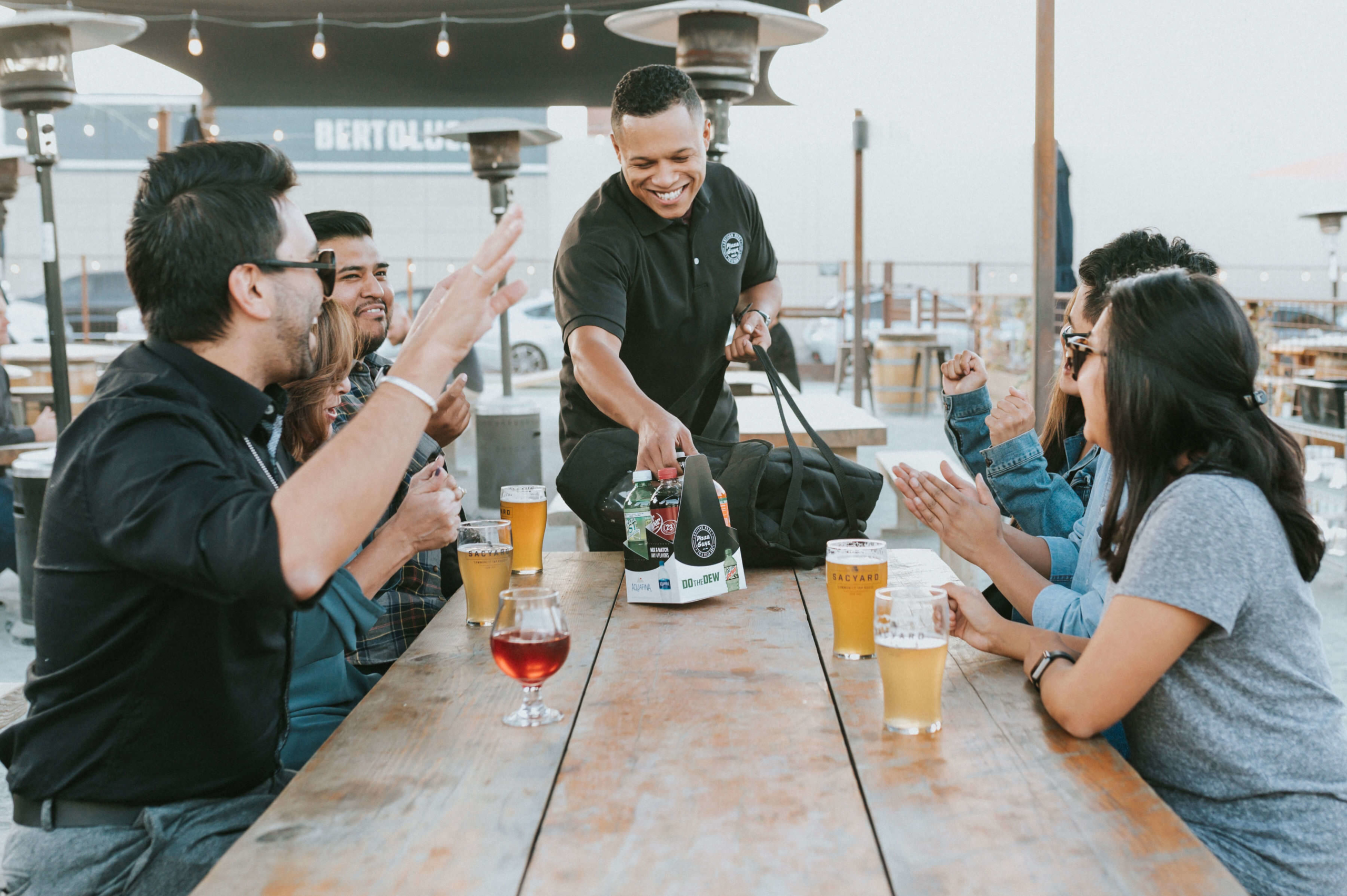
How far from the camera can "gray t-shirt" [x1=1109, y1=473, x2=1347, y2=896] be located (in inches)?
48.9

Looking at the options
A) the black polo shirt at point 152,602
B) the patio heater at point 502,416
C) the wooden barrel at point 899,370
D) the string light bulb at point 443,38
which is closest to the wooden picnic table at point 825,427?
the patio heater at point 502,416

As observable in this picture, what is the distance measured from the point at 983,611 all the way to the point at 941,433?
7604 millimetres

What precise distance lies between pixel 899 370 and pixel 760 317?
8.28 metres

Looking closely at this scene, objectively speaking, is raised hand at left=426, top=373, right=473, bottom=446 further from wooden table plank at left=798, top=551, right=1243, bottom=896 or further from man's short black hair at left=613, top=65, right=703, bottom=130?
wooden table plank at left=798, top=551, right=1243, bottom=896

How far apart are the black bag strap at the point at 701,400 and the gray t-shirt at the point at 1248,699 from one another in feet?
3.98

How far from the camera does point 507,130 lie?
575 centimetres

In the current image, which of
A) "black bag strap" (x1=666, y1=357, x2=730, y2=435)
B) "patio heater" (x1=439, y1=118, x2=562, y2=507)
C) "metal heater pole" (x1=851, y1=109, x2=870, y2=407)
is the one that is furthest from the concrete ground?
"black bag strap" (x1=666, y1=357, x2=730, y2=435)

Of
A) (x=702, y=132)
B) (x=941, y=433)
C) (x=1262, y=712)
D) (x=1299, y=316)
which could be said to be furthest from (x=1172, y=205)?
(x=1262, y=712)

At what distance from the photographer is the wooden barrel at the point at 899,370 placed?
414 inches

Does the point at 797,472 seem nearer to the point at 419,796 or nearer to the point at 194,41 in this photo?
the point at 419,796

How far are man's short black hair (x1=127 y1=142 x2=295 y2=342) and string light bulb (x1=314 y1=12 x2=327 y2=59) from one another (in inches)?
201

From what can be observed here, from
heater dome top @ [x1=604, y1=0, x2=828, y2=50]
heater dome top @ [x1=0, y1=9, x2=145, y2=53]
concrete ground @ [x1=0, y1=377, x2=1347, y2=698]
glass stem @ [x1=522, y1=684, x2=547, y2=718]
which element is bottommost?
concrete ground @ [x1=0, y1=377, x2=1347, y2=698]

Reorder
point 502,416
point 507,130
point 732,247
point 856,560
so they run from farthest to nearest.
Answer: point 502,416, point 507,130, point 732,247, point 856,560

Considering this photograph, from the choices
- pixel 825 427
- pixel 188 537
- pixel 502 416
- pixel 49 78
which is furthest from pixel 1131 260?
pixel 502 416
